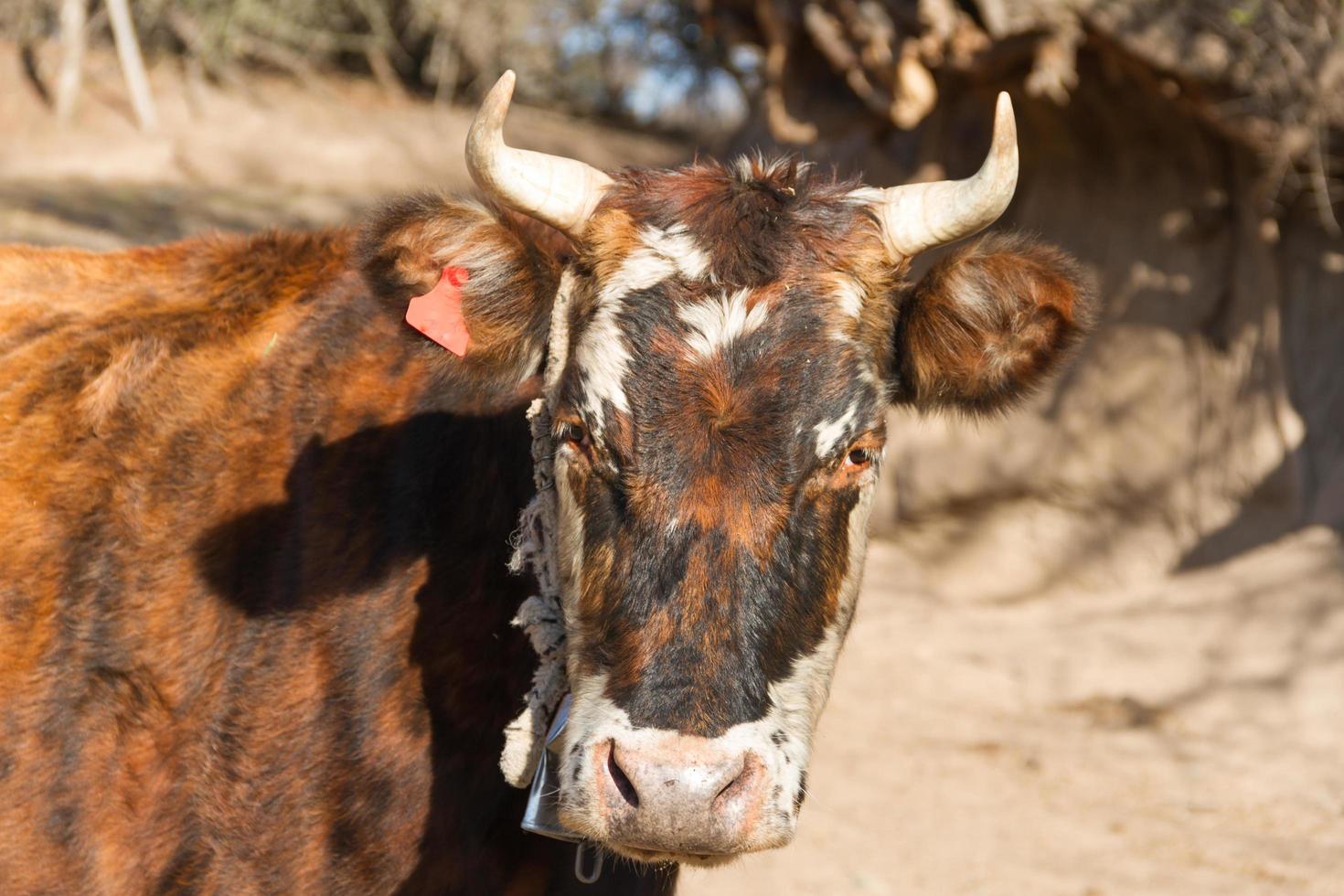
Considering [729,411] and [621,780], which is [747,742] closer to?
[621,780]

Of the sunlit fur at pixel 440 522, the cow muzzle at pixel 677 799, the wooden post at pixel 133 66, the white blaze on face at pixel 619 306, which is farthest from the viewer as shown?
the wooden post at pixel 133 66

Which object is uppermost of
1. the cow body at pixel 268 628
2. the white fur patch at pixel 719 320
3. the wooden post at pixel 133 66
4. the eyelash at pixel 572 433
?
the white fur patch at pixel 719 320

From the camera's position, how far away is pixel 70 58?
16.8m

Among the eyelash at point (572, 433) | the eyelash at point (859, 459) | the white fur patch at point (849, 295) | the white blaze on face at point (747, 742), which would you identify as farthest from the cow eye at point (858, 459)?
the eyelash at point (572, 433)

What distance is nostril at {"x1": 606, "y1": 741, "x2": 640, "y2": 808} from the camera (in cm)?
245

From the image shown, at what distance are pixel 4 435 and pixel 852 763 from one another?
4.04m

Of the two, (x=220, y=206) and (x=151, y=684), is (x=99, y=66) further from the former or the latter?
(x=151, y=684)

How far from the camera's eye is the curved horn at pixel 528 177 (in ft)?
9.11

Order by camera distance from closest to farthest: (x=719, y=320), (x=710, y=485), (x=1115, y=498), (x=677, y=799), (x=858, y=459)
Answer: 1. (x=677, y=799)
2. (x=710, y=485)
3. (x=719, y=320)
4. (x=858, y=459)
5. (x=1115, y=498)

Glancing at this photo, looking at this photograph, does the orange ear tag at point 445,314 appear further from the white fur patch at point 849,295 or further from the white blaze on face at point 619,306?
the white fur patch at point 849,295

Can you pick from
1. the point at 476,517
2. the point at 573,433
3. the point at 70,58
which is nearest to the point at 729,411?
the point at 573,433

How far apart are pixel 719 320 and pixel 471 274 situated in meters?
0.68

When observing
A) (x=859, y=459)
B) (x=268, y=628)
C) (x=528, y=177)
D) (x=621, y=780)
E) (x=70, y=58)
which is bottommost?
(x=70, y=58)

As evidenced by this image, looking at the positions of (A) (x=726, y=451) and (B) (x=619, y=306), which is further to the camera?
(B) (x=619, y=306)
